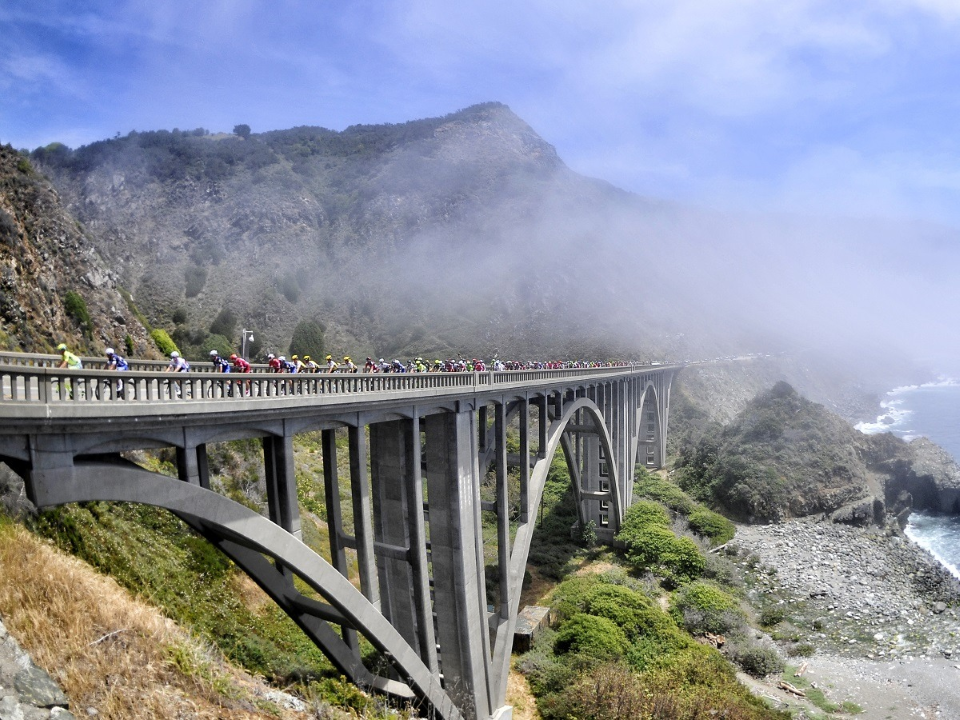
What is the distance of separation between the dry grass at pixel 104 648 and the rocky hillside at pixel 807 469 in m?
45.2

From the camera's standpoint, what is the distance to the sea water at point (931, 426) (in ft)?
144

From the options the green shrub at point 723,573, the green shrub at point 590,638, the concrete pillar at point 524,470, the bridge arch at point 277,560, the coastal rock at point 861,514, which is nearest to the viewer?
the bridge arch at point 277,560

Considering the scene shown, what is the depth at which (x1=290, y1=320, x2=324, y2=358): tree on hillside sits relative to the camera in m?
70.8

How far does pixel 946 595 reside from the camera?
109 ft

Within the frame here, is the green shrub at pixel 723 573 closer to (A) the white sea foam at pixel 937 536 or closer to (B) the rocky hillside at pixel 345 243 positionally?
(A) the white sea foam at pixel 937 536

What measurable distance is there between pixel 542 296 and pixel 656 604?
7578cm

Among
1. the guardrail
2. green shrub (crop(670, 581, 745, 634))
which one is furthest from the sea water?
the guardrail

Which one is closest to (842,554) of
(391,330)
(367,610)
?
(367,610)

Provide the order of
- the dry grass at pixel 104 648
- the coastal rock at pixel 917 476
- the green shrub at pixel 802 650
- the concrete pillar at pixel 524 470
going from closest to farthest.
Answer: the dry grass at pixel 104 648 → the concrete pillar at pixel 524 470 → the green shrub at pixel 802 650 → the coastal rock at pixel 917 476

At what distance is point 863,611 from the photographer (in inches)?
1223

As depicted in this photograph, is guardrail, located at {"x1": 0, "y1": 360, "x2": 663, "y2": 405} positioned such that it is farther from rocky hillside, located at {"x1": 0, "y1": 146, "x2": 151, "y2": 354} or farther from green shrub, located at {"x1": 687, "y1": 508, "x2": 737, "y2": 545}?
green shrub, located at {"x1": 687, "y1": 508, "x2": 737, "y2": 545}

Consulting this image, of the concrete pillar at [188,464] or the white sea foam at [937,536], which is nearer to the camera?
the concrete pillar at [188,464]

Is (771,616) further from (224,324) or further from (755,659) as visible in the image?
(224,324)

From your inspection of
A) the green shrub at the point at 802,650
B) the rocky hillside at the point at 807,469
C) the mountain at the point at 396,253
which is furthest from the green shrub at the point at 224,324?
the green shrub at the point at 802,650
